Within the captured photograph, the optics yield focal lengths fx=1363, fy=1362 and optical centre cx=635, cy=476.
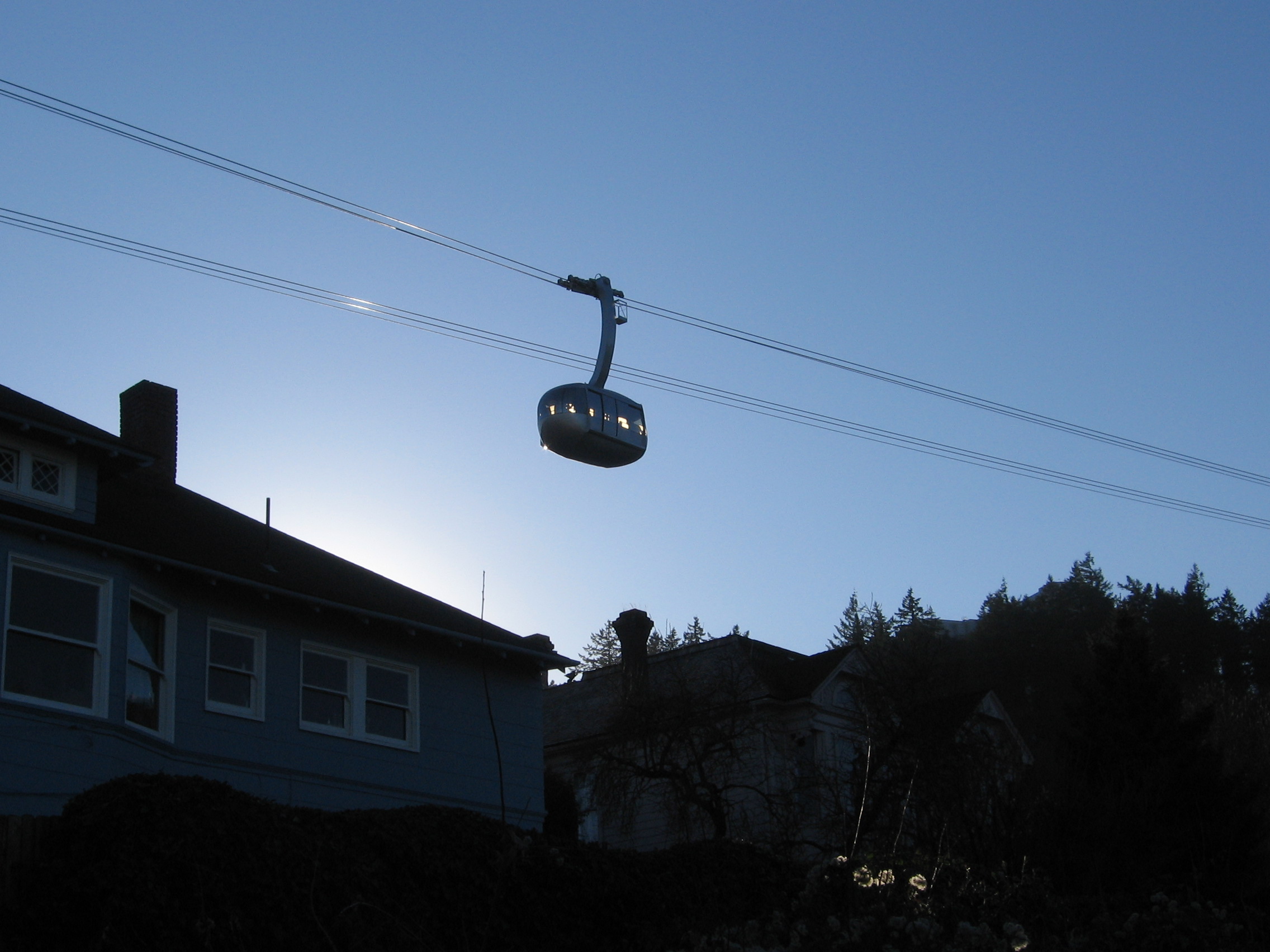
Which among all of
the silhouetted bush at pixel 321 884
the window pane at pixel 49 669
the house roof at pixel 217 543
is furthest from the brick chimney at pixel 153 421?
the silhouetted bush at pixel 321 884

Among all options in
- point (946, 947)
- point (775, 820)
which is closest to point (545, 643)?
point (775, 820)

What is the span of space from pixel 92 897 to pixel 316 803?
30.4 ft

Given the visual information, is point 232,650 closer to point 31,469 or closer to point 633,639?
point 31,469

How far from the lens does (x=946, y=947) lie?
28.5ft

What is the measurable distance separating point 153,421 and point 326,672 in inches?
197

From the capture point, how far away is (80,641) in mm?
15422

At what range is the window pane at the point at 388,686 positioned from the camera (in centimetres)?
1934

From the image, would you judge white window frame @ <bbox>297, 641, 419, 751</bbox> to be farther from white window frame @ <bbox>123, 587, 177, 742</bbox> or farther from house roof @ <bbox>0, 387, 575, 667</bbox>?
white window frame @ <bbox>123, 587, 177, 742</bbox>

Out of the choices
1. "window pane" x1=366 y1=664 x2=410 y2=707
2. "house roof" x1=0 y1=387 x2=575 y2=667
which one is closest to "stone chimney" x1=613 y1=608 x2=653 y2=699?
"house roof" x1=0 y1=387 x2=575 y2=667

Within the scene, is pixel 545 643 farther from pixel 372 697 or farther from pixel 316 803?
pixel 316 803

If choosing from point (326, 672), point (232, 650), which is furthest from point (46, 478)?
point (326, 672)

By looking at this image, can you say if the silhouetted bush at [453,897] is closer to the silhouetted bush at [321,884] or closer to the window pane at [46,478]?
the silhouetted bush at [321,884]

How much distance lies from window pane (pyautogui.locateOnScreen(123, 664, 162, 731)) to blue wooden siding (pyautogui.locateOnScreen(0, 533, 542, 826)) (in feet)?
0.90

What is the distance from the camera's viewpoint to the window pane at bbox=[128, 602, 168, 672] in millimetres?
16344
